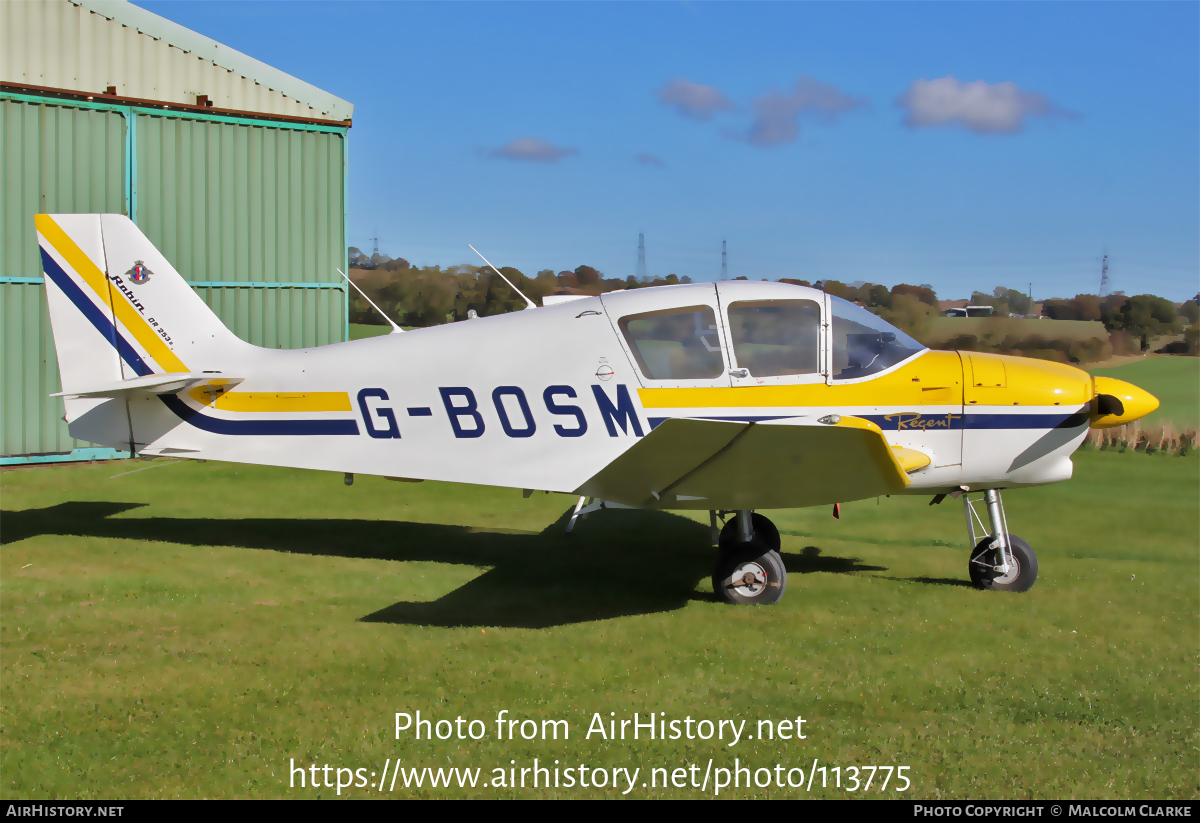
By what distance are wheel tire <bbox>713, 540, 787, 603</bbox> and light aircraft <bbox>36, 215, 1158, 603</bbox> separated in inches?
0.5

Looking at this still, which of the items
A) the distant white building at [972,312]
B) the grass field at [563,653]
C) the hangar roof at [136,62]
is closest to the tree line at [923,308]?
the distant white building at [972,312]

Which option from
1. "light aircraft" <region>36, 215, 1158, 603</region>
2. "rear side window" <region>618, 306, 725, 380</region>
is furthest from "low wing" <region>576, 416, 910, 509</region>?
"rear side window" <region>618, 306, 725, 380</region>

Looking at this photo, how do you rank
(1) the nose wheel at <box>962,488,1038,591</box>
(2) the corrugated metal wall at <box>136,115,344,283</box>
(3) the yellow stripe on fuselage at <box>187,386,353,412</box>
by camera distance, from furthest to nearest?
(2) the corrugated metal wall at <box>136,115,344,283</box> < (3) the yellow stripe on fuselage at <box>187,386,353,412</box> < (1) the nose wheel at <box>962,488,1038,591</box>

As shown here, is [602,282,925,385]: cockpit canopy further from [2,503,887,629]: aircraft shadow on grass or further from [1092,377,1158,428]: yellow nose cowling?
[2,503,887,629]: aircraft shadow on grass

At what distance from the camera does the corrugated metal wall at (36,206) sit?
1172 cm

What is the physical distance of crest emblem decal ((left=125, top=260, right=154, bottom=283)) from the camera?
7.33 meters

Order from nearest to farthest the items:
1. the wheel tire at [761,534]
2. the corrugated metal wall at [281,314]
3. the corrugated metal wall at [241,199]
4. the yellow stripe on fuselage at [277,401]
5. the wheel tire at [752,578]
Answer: the wheel tire at [752,578], the yellow stripe on fuselage at [277,401], the wheel tire at [761,534], the corrugated metal wall at [241,199], the corrugated metal wall at [281,314]

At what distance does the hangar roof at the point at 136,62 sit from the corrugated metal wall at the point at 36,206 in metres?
0.76

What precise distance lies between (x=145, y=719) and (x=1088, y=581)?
7.14 metres

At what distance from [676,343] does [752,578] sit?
1.88m

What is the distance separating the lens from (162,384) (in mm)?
6996

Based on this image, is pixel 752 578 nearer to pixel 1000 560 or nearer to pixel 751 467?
pixel 751 467

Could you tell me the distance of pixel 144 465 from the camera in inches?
492

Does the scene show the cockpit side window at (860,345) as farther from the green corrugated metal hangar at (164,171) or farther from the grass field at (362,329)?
the grass field at (362,329)
